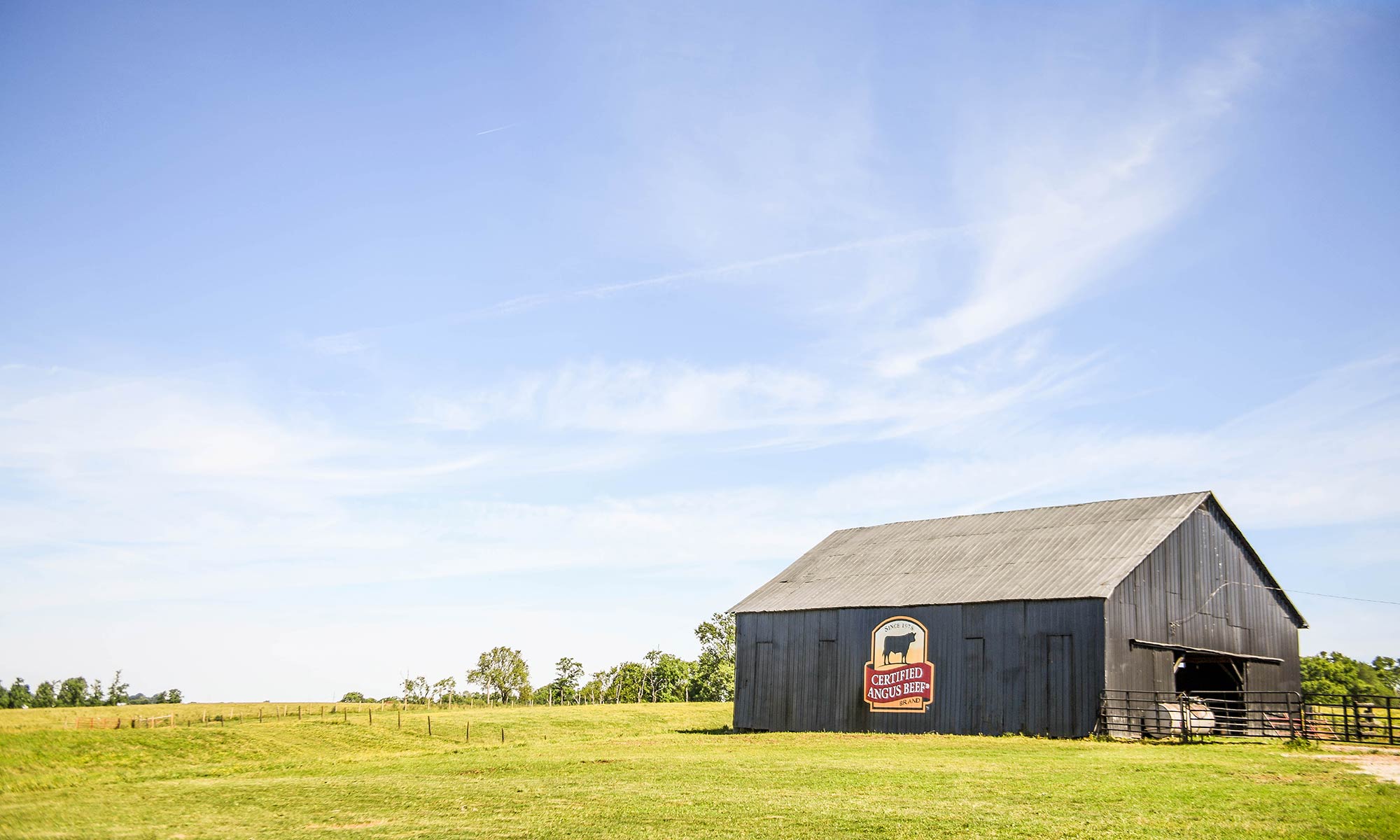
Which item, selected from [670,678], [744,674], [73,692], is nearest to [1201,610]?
[744,674]

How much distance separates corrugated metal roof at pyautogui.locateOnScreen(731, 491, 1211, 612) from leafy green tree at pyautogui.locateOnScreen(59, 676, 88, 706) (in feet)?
442

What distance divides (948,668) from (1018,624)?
3133 millimetres

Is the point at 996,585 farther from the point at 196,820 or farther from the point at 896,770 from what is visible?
the point at 196,820

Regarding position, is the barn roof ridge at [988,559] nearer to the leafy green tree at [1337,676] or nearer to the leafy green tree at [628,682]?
the leafy green tree at [1337,676]

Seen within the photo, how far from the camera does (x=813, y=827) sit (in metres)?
14.1

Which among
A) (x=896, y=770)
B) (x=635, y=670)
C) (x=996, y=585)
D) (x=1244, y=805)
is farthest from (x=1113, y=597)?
(x=635, y=670)

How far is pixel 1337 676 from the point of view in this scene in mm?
74062

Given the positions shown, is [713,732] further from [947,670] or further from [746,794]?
[746,794]

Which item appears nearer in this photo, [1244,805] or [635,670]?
[1244,805]

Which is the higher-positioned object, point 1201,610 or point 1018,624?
point 1201,610

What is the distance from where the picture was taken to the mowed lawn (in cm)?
1422

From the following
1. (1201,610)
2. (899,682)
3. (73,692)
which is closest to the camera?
(899,682)

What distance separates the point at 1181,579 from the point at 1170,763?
15.8 metres

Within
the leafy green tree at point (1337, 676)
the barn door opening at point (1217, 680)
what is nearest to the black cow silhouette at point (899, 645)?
the barn door opening at point (1217, 680)
